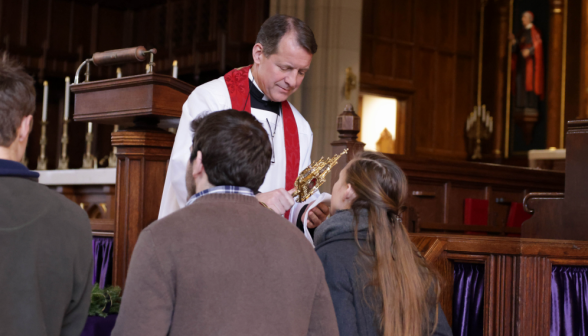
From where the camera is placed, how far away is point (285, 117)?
9.39 feet

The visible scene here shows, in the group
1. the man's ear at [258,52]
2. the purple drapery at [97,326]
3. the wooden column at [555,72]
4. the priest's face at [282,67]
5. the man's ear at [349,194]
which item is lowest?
the purple drapery at [97,326]

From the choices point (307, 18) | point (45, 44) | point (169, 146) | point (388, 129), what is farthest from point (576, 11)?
point (169, 146)

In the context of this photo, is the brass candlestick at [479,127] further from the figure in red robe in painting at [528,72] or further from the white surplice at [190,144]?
the white surplice at [190,144]

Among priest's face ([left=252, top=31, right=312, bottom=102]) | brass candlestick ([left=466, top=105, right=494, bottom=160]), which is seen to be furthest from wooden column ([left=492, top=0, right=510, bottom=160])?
priest's face ([left=252, top=31, right=312, bottom=102])

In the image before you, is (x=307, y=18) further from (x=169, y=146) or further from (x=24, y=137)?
(x=24, y=137)

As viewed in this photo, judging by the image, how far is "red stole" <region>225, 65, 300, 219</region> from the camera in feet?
9.14

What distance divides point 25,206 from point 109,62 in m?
1.94

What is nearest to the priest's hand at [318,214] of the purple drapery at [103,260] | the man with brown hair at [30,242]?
the man with brown hair at [30,242]

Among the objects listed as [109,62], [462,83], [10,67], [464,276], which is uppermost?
[462,83]

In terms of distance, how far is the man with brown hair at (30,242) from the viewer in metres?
1.46

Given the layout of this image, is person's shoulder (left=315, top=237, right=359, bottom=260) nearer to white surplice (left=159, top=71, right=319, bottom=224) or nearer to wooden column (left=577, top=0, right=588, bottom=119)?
white surplice (left=159, top=71, right=319, bottom=224)

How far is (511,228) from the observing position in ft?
18.4

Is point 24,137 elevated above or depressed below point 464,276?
above

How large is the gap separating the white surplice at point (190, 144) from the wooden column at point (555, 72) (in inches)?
315
